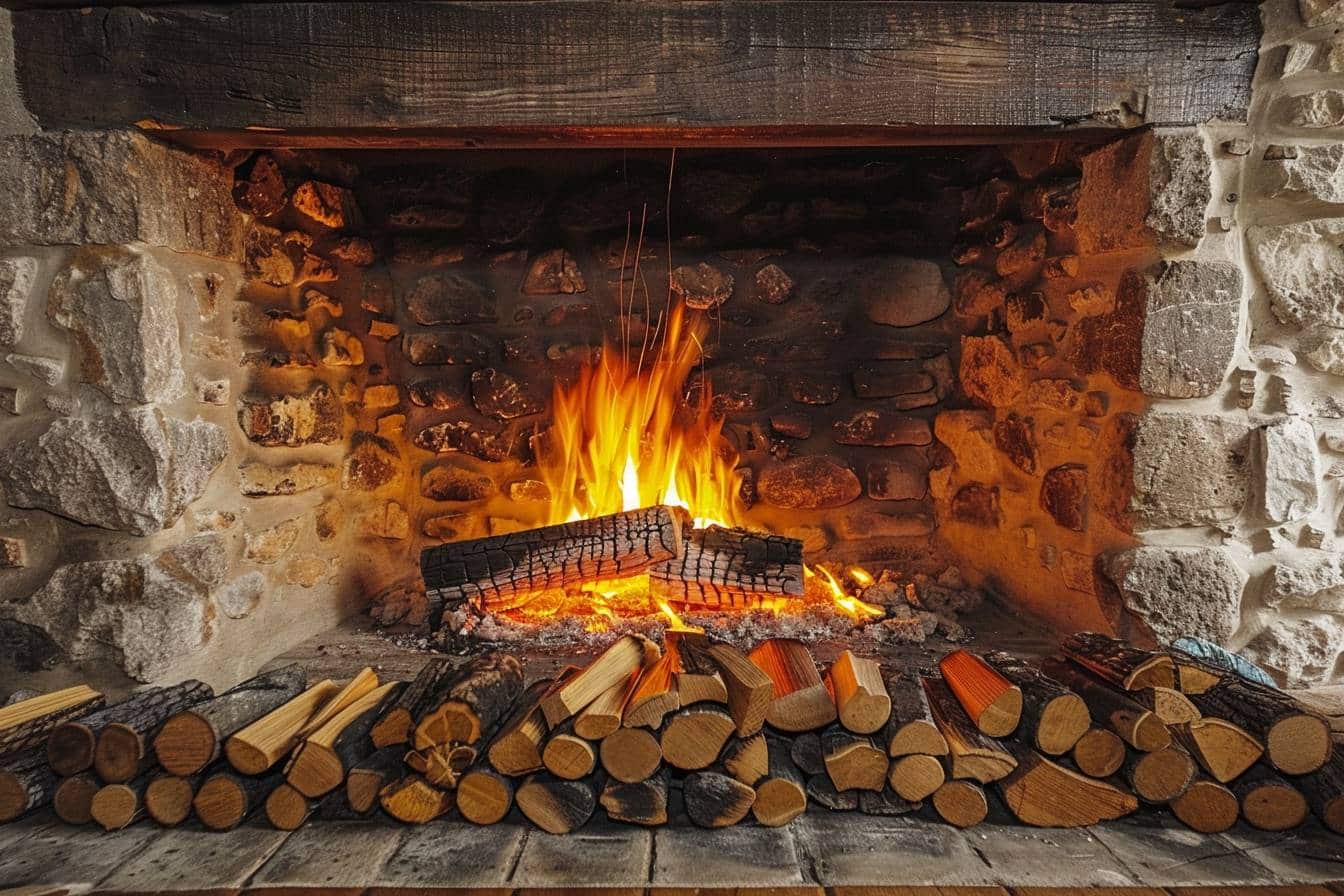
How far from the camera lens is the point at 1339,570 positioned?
204cm

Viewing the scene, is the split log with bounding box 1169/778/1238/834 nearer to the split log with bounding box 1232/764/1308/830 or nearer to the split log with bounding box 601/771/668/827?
the split log with bounding box 1232/764/1308/830

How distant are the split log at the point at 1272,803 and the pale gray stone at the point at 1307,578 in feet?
2.14

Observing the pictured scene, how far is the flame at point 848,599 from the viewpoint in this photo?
2688mm

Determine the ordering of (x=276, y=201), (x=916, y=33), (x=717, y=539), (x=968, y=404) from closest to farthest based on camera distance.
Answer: (x=916, y=33) → (x=276, y=201) → (x=717, y=539) → (x=968, y=404)

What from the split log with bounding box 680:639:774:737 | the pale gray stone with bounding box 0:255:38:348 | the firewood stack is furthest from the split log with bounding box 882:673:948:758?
the pale gray stone with bounding box 0:255:38:348

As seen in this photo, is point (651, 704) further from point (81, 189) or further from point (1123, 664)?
point (81, 189)

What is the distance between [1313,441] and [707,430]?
179 cm

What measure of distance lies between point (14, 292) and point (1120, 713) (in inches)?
105

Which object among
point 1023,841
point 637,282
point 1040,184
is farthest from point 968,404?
point 1023,841

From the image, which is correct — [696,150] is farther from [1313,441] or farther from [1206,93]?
[1313,441]

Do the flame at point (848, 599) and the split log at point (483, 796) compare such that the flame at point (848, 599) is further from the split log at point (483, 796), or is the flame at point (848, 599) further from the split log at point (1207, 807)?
the split log at point (483, 796)

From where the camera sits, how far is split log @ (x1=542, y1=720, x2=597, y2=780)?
1576mm

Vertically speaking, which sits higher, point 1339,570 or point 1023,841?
point 1339,570

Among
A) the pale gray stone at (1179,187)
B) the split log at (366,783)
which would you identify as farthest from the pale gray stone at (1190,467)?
the split log at (366,783)
